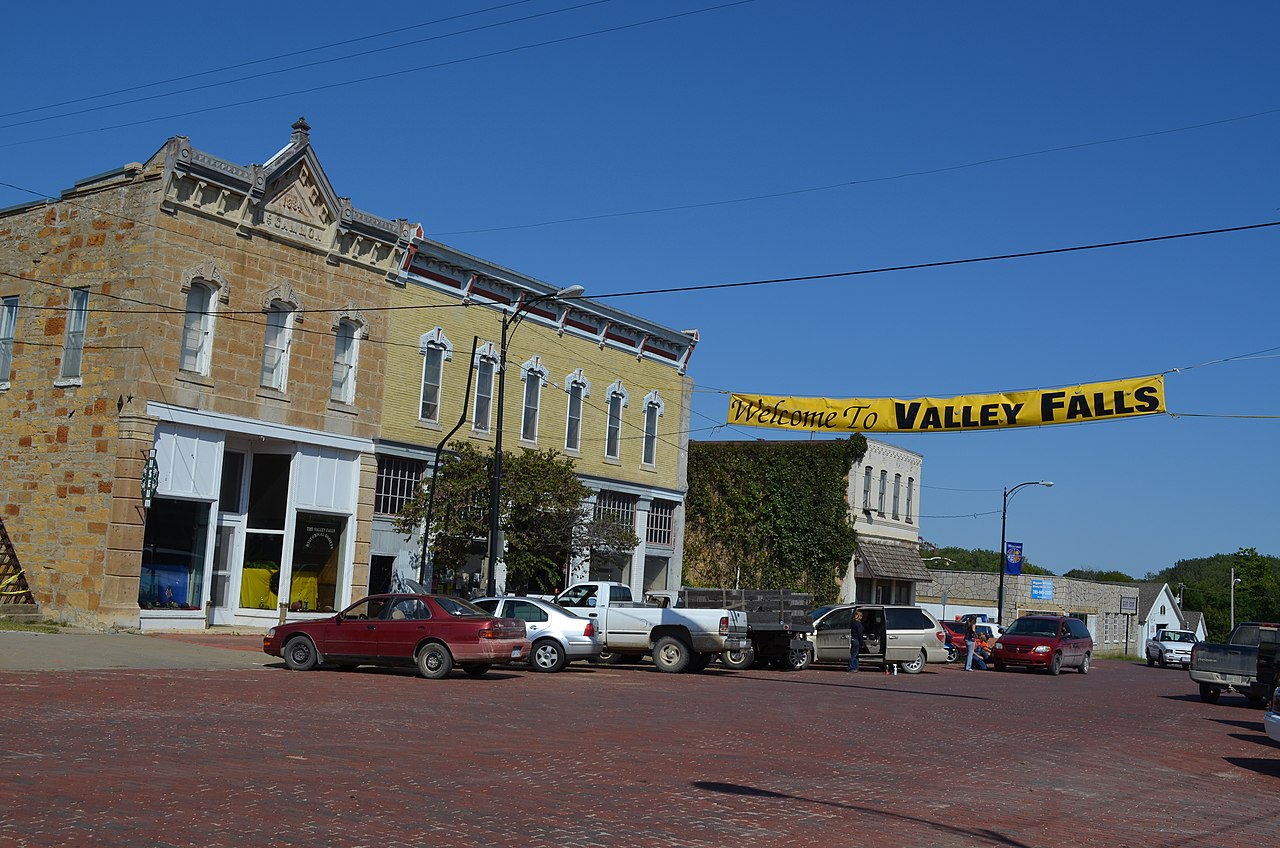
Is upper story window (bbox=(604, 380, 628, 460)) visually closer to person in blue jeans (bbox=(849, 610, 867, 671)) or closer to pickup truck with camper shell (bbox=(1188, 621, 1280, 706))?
person in blue jeans (bbox=(849, 610, 867, 671))

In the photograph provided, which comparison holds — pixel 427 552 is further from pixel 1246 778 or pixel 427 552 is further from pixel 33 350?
pixel 1246 778

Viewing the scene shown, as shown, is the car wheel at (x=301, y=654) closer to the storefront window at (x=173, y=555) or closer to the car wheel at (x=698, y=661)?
the storefront window at (x=173, y=555)

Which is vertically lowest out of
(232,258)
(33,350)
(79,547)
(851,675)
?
(851,675)

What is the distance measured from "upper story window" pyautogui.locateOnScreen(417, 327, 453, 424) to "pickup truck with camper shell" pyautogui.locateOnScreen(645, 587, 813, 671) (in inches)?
362

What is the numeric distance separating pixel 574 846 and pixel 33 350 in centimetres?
2594

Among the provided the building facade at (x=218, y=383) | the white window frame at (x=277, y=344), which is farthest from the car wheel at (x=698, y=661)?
the white window frame at (x=277, y=344)

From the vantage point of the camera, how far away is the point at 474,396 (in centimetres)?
3706

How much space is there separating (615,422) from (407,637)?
833 inches

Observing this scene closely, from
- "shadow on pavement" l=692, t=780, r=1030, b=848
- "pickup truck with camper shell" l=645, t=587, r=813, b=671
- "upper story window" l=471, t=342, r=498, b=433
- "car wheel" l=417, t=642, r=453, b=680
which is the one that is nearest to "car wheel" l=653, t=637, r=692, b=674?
"pickup truck with camper shell" l=645, t=587, r=813, b=671

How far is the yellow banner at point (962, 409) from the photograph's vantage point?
2798cm

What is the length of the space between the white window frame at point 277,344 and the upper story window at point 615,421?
1306 centimetres

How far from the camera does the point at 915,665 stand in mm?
34781

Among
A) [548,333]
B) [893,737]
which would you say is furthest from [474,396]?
[893,737]

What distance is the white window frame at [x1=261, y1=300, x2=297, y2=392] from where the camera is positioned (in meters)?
31.4
